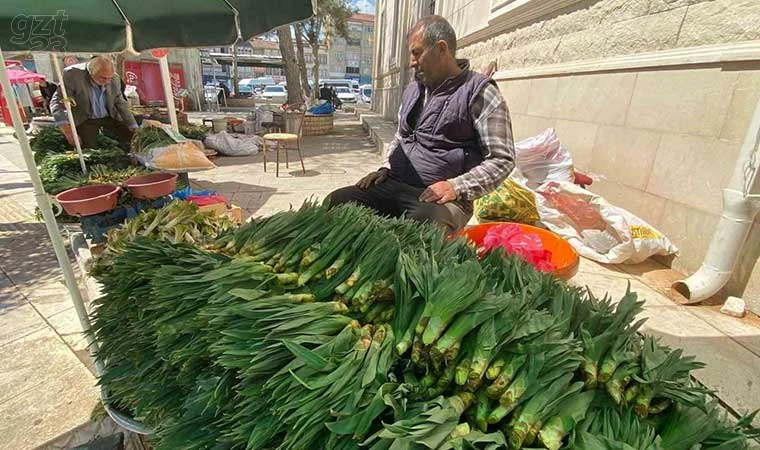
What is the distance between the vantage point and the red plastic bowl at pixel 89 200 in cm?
239

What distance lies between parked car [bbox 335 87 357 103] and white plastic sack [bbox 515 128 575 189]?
1329 inches


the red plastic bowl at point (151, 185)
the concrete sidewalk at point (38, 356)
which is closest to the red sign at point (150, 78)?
the concrete sidewalk at point (38, 356)

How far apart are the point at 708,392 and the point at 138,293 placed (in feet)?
5.15

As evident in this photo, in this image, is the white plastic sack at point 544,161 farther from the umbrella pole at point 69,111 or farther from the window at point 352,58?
the window at point 352,58

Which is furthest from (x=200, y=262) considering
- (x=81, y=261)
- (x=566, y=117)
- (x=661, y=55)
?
(x=566, y=117)

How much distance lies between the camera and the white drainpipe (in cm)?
217

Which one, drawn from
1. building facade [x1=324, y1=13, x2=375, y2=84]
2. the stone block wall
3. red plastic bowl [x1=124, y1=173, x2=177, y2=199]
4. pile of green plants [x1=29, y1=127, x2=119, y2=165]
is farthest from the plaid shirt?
building facade [x1=324, y1=13, x2=375, y2=84]

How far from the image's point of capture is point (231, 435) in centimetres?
84

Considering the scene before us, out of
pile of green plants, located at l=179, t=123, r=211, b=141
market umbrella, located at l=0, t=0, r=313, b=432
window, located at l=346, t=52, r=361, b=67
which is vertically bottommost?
pile of green plants, located at l=179, t=123, r=211, b=141

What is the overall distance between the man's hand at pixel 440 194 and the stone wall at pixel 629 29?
2122 mm

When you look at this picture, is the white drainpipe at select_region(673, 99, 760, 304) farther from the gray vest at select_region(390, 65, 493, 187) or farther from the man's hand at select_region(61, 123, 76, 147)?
the man's hand at select_region(61, 123, 76, 147)

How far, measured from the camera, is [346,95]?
37.0 metres

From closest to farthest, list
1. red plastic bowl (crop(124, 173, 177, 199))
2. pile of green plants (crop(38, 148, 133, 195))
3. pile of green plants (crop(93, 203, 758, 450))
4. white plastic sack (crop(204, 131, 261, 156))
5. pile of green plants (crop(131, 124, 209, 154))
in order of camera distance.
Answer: pile of green plants (crop(93, 203, 758, 450)) → red plastic bowl (crop(124, 173, 177, 199)) → pile of green plants (crop(38, 148, 133, 195)) → pile of green plants (crop(131, 124, 209, 154)) → white plastic sack (crop(204, 131, 261, 156))

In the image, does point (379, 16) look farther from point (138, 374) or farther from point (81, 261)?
point (138, 374)
